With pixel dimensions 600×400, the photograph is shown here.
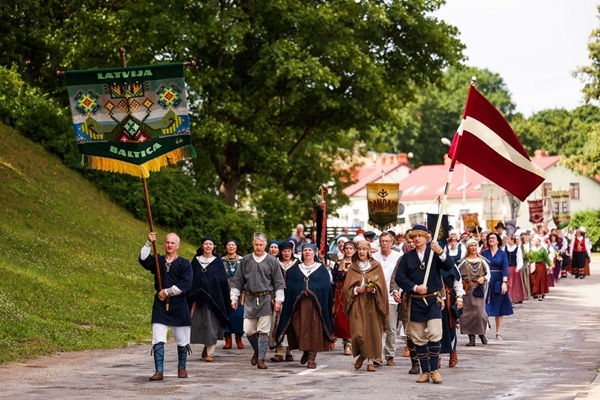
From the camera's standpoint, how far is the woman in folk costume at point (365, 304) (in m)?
17.0

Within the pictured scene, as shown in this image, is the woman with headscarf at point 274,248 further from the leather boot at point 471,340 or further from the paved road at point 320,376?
the leather boot at point 471,340

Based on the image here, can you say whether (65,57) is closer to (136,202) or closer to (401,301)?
(136,202)

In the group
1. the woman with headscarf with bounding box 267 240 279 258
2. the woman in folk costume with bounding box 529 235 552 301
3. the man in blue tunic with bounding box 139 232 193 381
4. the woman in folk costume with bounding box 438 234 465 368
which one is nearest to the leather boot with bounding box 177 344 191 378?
the man in blue tunic with bounding box 139 232 193 381

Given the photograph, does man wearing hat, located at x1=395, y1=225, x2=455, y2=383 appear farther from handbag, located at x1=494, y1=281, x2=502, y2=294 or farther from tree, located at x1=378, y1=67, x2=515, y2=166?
tree, located at x1=378, y1=67, x2=515, y2=166

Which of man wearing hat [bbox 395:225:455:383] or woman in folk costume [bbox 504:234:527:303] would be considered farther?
woman in folk costume [bbox 504:234:527:303]

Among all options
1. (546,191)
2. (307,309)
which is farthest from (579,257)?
(546,191)

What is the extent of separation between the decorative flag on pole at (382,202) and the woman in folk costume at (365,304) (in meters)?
14.0

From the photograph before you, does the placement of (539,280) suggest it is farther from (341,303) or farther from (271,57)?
(341,303)

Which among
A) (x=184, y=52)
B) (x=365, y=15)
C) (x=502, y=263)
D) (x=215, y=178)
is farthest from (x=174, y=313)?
(x=215, y=178)

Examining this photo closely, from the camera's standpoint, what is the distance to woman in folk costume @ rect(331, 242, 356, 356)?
65.2 ft

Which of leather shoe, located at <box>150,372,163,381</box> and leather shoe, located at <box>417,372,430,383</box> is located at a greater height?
leather shoe, located at <box>150,372,163,381</box>

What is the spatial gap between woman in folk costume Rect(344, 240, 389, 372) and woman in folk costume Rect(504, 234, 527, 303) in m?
10.3

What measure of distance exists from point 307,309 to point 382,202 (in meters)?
A: 13.8

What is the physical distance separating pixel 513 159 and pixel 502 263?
7167 millimetres
